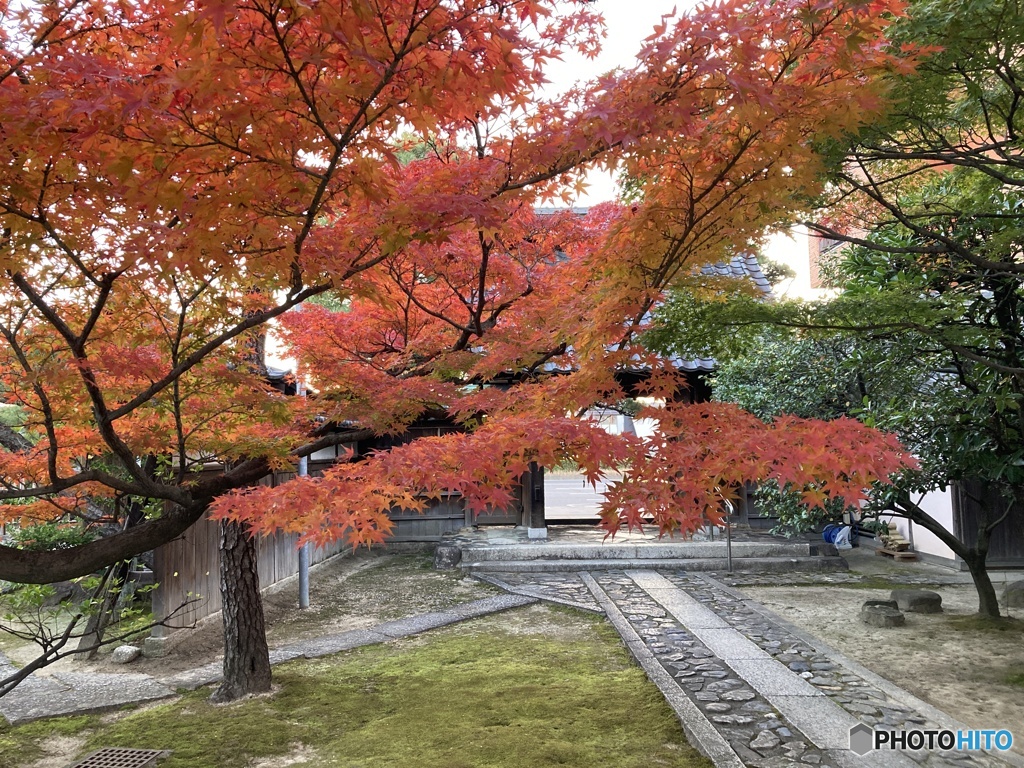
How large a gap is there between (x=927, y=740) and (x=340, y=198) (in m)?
5.41

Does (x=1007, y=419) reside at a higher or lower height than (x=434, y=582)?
higher

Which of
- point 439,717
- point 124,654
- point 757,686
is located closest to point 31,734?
point 124,654

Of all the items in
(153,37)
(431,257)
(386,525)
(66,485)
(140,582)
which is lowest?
(140,582)

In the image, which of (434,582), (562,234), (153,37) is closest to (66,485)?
(153,37)

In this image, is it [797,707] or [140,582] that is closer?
[797,707]

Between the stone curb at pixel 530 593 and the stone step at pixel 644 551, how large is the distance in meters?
0.67

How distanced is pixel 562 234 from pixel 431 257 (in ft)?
5.01

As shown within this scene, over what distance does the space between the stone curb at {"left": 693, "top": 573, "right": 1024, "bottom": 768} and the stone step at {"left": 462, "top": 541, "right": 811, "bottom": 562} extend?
2.62 meters

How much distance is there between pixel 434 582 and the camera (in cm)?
1105

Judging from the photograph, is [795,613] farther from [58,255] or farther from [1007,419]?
[58,255]

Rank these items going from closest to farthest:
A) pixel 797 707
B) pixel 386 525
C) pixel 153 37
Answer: pixel 153 37
pixel 386 525
pixel 797 707

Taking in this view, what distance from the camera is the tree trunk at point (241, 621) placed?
6008 mm

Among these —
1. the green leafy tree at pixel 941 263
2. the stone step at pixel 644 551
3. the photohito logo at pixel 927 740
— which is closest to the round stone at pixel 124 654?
the stone step at pixel 644 551

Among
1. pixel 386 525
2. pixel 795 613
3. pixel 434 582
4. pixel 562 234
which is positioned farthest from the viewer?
pixel 434 582
